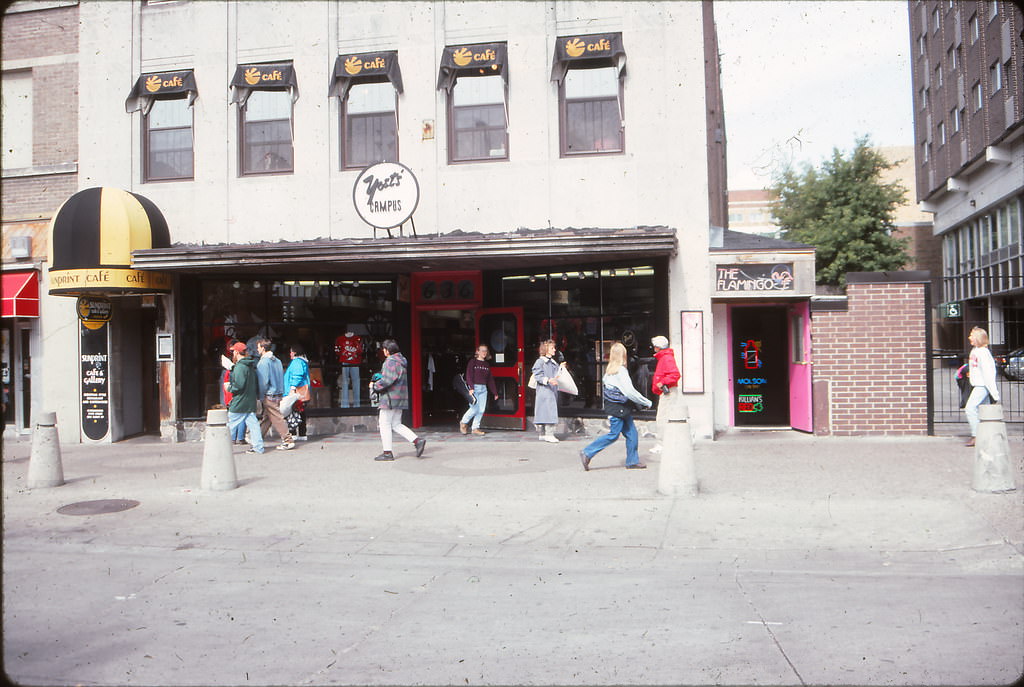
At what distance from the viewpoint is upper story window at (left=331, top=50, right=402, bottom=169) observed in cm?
1409

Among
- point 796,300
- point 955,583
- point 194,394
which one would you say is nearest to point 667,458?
point 955,583

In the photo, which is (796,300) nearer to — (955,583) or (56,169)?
(955,583)

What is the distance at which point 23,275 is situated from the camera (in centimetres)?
1473

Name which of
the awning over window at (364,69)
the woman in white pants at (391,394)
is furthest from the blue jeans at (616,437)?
the awning over window at (364,69)

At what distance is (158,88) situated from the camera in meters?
14.5

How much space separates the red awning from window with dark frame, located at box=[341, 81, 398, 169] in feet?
20.2

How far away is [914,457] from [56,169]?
15036 millimetres

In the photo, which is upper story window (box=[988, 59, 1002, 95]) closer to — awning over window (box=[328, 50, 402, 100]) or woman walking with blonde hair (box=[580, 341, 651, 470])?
awning over window (box=[328, 50, 402, 100])

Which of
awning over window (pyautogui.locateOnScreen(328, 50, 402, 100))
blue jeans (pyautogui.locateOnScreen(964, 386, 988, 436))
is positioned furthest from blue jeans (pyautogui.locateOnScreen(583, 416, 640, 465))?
awning over window (pyautogui.locateOnScreen(328, 50, 402, 100))

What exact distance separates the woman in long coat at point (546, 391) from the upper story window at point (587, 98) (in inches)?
133

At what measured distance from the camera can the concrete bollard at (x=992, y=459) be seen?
8.34 metres

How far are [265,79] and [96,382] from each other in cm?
625

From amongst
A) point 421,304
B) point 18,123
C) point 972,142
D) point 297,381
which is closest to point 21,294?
point 18,123

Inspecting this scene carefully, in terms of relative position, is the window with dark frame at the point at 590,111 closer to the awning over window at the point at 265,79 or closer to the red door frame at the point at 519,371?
the red door frame at the point at 519,371
